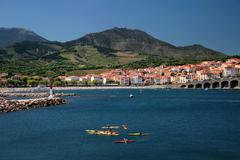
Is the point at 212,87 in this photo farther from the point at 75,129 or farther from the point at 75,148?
the point at 75,148

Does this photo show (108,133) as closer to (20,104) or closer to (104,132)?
(104,132)

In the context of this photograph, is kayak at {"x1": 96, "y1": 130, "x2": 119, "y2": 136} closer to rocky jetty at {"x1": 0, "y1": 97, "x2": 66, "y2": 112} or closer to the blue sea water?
the blue sea water

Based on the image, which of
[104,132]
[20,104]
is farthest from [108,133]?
[20,104]

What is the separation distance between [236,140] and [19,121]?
89.5 ft

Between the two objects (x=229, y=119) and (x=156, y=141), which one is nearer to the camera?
(x=156, y=141)

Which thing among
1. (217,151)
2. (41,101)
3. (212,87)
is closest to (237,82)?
(212,87)

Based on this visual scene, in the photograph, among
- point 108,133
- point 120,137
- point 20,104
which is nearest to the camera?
point 120,137

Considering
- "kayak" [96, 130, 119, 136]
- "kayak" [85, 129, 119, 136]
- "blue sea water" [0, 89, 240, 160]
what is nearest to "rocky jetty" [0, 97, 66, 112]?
"blue sea water" [0, 89, 240, 160]

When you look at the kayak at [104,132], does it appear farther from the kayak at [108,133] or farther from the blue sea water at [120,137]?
the blue sea water at [120,137]

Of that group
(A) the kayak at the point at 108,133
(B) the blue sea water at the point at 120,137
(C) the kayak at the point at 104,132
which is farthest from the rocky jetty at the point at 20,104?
(A) the kayak at the point at 108,133

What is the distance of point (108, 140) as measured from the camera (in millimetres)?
39031

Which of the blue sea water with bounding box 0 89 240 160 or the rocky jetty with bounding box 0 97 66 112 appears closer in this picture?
the blue sea water with bounding box 0 89 240 160

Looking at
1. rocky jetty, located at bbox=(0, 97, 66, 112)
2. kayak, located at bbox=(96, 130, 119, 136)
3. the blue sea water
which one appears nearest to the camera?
the blue sea water

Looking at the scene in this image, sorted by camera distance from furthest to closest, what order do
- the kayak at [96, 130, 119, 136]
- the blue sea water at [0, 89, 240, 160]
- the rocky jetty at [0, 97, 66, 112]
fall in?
the rocky jetty at [0, 97, 66, 112] → the kayak at [96, 130, 119, 136] → the blue sea water at [0, 89, 240, 160]
